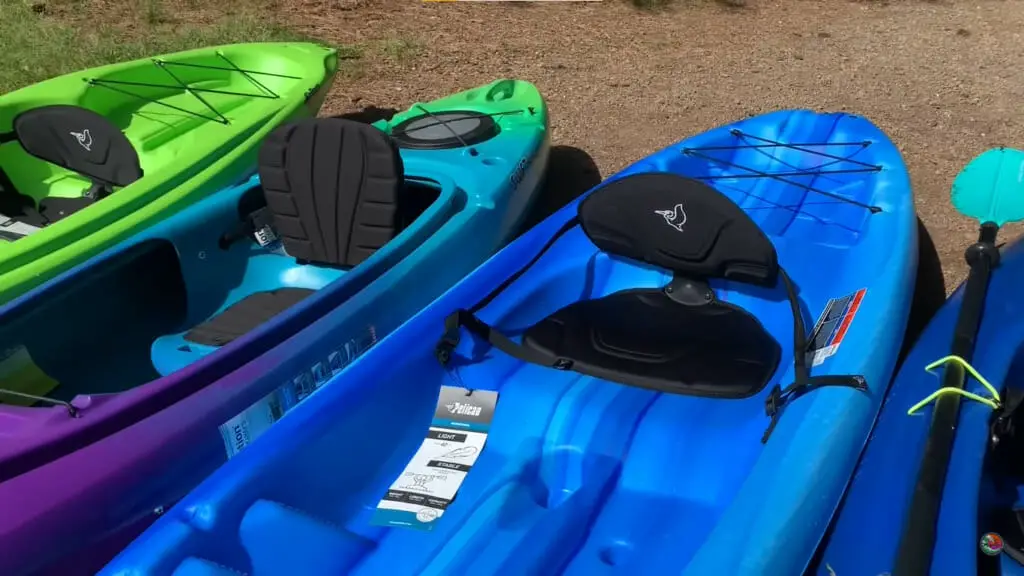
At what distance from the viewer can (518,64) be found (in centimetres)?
527

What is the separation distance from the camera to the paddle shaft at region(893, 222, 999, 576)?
1.54 metres

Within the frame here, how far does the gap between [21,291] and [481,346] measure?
1.43 m

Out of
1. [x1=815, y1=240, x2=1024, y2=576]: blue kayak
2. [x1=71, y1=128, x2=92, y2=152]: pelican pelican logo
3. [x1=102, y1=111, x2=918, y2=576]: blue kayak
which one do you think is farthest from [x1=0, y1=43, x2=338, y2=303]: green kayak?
[x1=815, y1=240, x2=1024, y2=576]: blue kayak

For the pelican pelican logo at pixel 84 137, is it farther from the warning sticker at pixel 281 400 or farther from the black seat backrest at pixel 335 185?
the warning sticker at pixel 281 400

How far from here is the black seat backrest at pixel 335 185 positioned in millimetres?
2709

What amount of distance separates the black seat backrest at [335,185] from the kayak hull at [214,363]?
143mm

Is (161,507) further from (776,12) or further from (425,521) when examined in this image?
(776,12)

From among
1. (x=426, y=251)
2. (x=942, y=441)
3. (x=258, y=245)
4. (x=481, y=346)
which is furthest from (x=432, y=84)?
(x=942, y=441)

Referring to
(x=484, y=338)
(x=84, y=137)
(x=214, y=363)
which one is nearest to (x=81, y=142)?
(x=84, y=137)

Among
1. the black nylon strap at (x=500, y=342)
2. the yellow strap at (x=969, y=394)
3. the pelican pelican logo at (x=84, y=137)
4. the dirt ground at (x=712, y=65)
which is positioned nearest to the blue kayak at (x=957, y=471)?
the yellow strap at (x=969, y=394)

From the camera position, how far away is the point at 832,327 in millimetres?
2170

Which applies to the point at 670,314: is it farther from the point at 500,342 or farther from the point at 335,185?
the point at 335,185

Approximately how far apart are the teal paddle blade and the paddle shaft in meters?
0.20

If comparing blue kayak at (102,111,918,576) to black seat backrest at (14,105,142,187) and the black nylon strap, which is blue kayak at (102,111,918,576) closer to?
the black nylon strap
